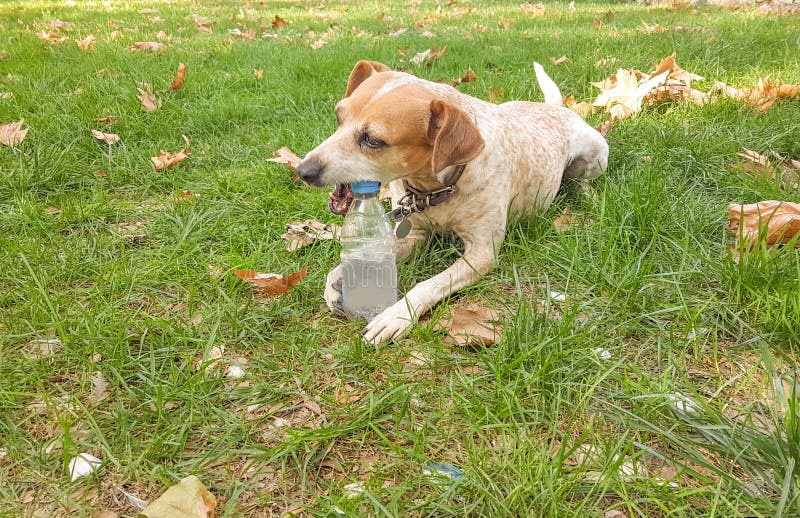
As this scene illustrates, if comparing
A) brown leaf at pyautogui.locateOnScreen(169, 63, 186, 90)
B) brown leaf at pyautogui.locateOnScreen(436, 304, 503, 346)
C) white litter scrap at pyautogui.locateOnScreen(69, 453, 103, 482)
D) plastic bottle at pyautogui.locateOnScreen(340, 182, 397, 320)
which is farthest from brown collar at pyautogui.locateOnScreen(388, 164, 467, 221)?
brown leaf at pyautogui.locateOnScreen(169, 63, 186, 90)

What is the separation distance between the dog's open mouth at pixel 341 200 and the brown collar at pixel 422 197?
0.25 metres

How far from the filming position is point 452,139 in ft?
7.80

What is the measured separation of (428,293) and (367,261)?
1.07 ft

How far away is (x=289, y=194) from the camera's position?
3531mm

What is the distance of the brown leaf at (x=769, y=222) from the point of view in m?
2.42

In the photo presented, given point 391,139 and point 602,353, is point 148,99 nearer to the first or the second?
point 391,139

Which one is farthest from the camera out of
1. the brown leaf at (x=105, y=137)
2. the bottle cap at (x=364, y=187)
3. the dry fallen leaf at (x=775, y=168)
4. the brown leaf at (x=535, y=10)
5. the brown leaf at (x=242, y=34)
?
the brown leaf at (x=535, y=10)

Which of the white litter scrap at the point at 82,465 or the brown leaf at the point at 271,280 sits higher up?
the brown leaf at the point at 271,280

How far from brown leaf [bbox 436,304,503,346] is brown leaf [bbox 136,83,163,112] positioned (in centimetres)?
347

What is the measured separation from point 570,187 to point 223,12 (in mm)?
7859

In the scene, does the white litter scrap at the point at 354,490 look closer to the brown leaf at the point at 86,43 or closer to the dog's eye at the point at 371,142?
the dog's eye at the point at 371,142

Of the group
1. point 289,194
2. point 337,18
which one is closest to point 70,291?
point 289,194

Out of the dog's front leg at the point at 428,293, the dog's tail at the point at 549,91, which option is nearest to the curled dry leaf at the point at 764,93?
the dog's tail at the point at 549,91

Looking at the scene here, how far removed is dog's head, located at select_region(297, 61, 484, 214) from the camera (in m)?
2.39
